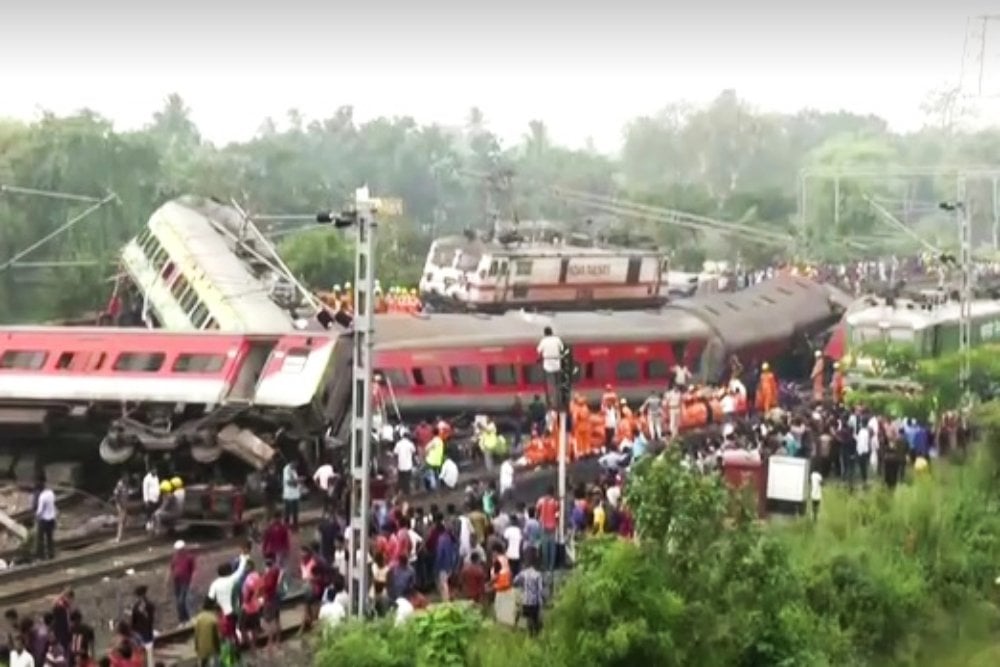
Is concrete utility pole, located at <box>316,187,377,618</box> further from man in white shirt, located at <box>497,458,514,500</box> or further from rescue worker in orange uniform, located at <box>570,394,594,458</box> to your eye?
rescue worker in orange uniform, located at <box>570,394,594,458</box>

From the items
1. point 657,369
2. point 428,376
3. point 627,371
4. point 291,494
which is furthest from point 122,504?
point 657,369

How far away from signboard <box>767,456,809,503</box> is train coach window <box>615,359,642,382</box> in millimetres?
8886

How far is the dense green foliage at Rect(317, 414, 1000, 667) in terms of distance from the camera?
32.2ft

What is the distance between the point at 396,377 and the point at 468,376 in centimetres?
122

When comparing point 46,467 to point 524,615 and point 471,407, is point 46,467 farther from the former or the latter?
point 524,615

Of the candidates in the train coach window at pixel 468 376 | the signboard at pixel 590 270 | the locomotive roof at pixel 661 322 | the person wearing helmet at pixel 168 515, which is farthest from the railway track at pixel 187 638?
the signboard at pixel 590 270

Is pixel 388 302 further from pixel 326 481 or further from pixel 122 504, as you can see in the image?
pixel 122 504

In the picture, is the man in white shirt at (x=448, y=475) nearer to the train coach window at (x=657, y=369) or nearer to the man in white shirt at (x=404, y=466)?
the man in white shirt at (x=404, y=466)

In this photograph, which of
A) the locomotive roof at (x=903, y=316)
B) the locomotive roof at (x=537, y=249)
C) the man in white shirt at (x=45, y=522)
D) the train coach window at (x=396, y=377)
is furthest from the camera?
the locomotive roof at (x=537, y=249)

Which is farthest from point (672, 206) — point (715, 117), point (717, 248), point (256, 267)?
point (256, 267)

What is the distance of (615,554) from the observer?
33.5 feet

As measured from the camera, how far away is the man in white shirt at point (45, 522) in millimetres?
16625

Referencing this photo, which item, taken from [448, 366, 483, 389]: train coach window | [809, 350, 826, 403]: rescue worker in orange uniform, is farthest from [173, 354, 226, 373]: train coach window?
[809, 350, 826, 403]: rescue worker in orange uniform

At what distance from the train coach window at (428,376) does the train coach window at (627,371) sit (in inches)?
137
